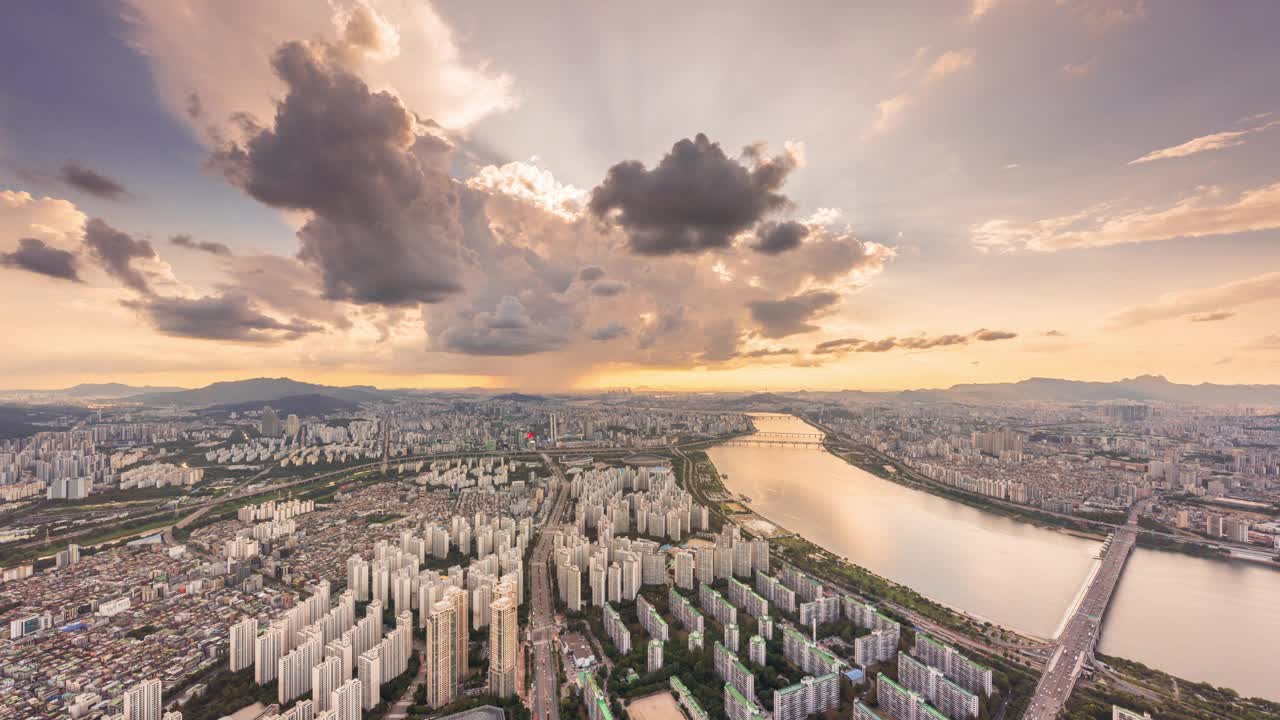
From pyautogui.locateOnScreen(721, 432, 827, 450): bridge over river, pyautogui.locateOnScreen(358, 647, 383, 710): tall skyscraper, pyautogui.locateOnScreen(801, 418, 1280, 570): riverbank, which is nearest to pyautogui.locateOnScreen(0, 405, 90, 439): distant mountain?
pyautogui.locateOnScreen(358, 647, 383, 710): tall skyscraper

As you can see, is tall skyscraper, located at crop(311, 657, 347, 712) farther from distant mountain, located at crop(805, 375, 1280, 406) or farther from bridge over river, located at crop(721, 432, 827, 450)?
distant mountain, located at crop(805, 375, 1280, 406)

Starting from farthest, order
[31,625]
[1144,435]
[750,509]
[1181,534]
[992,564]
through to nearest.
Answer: [1144,435], [750,509], [1181,534], [992,564], [31,625]

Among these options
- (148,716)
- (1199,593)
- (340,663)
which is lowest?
(1199,593)

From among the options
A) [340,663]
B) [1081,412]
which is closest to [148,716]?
[340,663]

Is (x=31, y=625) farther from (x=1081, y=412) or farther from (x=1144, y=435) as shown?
(x=1081, y=412)

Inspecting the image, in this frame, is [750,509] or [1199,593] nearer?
[1199,593]

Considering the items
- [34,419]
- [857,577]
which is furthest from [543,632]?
[34,419]
